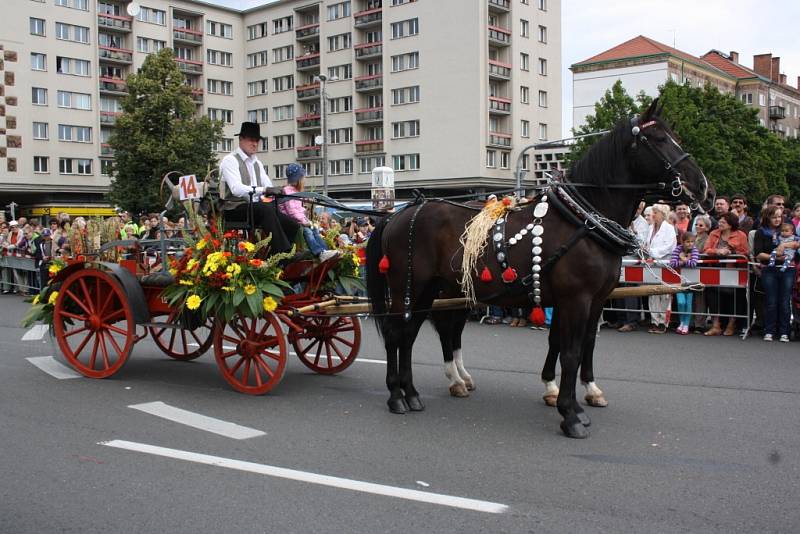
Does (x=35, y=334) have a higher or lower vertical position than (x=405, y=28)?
lower

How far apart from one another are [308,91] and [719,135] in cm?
3291

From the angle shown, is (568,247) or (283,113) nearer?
(568,247)

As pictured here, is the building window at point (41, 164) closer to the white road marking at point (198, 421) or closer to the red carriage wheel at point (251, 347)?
the red carriage wheel at point (251, 347)

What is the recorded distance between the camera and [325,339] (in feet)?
28.5

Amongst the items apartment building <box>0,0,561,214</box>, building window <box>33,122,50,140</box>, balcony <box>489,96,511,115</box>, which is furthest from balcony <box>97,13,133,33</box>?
balcony <box>489,96,511,115</box>

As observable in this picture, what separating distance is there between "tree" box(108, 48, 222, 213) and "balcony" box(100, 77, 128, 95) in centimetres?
1756

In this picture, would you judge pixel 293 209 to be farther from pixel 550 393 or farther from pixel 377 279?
pixel 550 393

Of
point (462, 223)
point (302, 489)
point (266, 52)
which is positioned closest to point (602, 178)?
point (462, 223)

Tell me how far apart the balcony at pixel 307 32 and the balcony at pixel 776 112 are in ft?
209

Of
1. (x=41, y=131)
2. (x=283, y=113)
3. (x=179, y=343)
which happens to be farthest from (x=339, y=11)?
(x=179, y=343)

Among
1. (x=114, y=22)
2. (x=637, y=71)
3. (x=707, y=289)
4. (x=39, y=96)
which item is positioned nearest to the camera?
(x=707, y=289)

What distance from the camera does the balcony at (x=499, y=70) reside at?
59159mm

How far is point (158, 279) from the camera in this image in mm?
8180

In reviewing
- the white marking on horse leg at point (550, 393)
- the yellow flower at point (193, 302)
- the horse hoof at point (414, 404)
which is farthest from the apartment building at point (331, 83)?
the horse hoof at point (414, 404)
